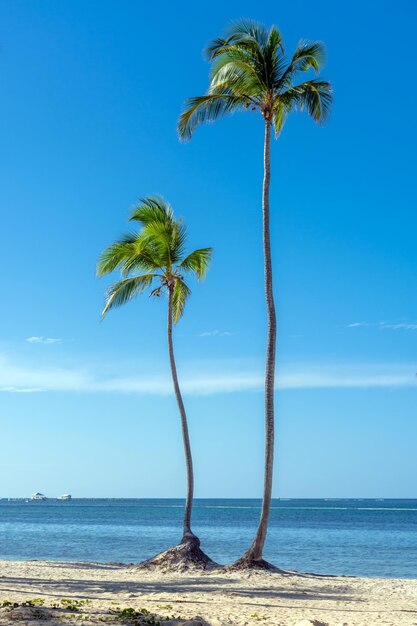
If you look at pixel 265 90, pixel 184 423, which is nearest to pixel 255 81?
pixel 265 90

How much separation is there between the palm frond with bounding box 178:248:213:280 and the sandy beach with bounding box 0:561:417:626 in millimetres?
8690

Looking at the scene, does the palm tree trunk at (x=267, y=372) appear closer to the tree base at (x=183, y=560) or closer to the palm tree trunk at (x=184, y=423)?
the tree base at (x=183, y=560)

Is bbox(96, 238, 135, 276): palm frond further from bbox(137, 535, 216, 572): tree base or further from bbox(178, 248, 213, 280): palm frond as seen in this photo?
bbox(137, 535, 216, 572): tree base

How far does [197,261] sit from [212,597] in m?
10.7

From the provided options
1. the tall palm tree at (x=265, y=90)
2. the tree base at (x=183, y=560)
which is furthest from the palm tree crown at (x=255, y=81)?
the tree base at (x=183, y=560)

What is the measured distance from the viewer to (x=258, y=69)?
773 inches

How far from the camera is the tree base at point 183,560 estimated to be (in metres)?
19.1

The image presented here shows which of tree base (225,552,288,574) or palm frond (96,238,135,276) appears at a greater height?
palm frond (96,238,135,276)

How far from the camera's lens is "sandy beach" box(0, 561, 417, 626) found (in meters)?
11.4

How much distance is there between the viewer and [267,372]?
63.3 feet

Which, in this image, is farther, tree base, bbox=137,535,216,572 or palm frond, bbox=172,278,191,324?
palm frond, bbox=172,278,191,324

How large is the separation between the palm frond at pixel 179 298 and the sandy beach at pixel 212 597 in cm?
776

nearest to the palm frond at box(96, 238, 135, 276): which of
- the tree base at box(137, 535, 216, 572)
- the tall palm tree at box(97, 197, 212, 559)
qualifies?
the tall palm tree at box(97, 197, 212, 559)

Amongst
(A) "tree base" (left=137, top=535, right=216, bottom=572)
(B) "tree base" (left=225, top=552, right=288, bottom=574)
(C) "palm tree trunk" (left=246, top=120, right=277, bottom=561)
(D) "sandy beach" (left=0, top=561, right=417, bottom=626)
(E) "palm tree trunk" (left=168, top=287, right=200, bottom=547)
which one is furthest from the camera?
(E) "palm tree trunk" (left=168, top=287, right=200, bottom=547)
